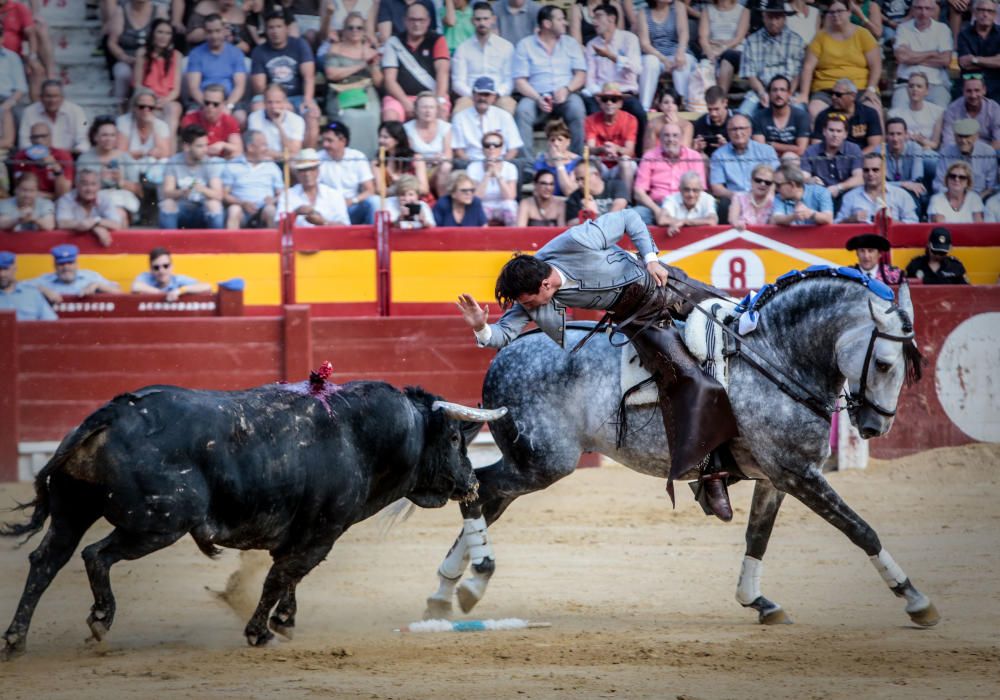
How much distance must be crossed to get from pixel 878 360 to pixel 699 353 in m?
0.84

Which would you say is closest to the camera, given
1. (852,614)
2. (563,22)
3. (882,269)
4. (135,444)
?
(135,444)

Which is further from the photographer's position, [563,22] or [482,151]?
[563,22]

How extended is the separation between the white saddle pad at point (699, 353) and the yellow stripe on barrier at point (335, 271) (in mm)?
4810

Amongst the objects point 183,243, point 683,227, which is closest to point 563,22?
point 683,227

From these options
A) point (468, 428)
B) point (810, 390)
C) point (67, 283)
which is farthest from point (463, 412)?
point (67, 283)

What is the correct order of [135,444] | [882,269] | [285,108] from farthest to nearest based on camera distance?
[285,108] < [882,269] < [135,444]

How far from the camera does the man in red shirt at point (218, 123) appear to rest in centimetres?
1131

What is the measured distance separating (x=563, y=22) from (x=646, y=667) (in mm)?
8198

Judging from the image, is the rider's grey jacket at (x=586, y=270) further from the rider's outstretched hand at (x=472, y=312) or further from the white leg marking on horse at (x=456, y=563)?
the white leg marking on horse at (x=456, y=563)

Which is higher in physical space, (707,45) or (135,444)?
(707,45)

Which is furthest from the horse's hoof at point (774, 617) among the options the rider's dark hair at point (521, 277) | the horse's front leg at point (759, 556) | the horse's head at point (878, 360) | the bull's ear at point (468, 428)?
the rider's dark hair at point (521, 277)

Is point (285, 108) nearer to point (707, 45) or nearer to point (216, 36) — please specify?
point (216, 36)

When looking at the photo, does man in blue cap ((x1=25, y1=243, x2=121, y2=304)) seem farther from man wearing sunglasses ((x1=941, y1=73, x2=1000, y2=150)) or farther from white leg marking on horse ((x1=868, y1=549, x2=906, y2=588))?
man wearing sunglasses ((x1=941, y1=73, x2=1000, y2=150))

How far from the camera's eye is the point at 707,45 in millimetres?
12727
